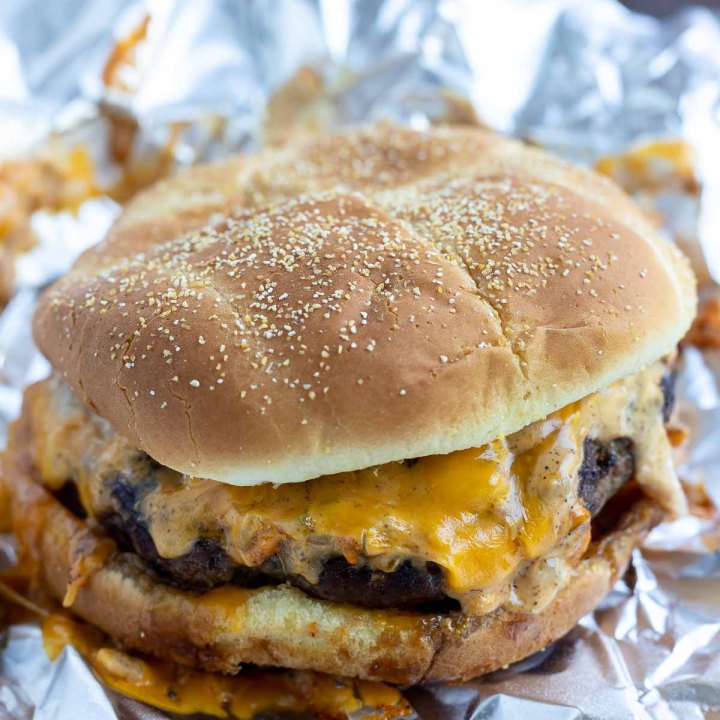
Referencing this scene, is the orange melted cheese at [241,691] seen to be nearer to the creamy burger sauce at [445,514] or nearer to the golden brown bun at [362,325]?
the creamy burger sauce at [445,514]

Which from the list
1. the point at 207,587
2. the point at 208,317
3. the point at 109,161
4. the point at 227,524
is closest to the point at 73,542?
the point at 207,587

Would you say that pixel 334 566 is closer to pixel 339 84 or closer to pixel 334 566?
pixel 334 566

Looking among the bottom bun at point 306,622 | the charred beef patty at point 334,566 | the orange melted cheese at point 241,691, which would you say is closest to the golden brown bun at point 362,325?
the charred beef patty at point 334,566

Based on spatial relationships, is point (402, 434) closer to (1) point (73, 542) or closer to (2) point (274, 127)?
(1) point (73, 542)

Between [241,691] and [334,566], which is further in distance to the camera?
[241,691]

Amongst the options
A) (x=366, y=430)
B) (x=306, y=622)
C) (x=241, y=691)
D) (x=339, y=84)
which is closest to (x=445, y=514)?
(x=366, y=430)

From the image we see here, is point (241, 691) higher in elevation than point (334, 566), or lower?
lower

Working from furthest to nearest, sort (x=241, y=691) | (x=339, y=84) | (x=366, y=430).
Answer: (x=339, y=84), (x=241, y=691), (x=366, y=430)
